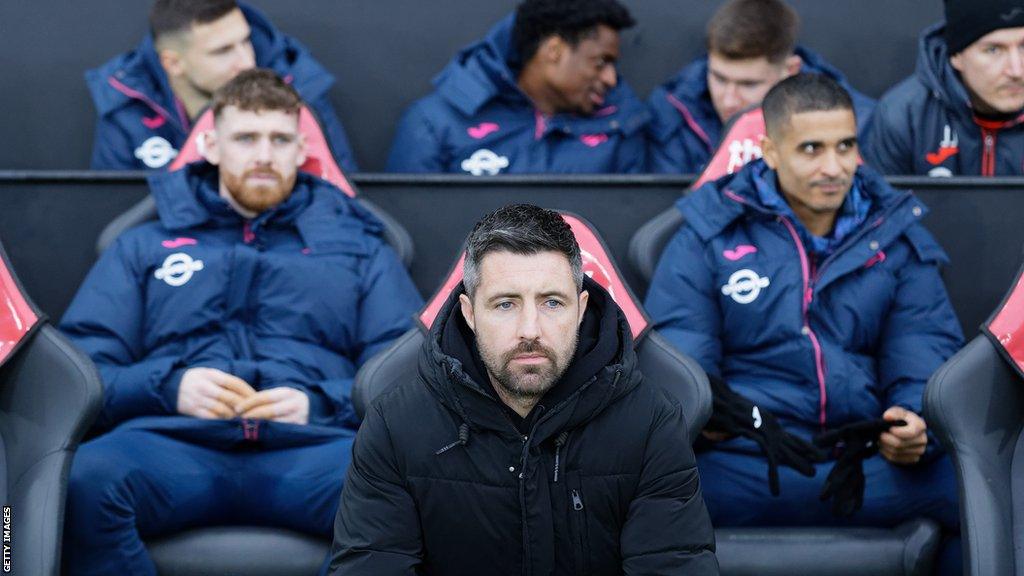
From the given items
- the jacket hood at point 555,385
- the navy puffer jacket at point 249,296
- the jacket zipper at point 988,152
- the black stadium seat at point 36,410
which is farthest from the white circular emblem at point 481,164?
the jacket hood at point 555,385

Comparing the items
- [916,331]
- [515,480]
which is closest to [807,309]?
[916,331]

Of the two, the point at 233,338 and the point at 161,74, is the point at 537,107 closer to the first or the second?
the point at 161,74

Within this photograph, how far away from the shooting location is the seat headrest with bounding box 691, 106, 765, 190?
4156mm

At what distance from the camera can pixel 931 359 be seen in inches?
143

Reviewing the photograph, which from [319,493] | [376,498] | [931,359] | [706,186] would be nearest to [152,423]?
[319,493]

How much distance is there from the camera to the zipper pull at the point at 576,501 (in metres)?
2.72

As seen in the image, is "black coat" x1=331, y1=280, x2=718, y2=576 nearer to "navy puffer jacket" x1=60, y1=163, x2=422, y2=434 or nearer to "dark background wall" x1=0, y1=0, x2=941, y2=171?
"navy puffer jacket" x1=60, y1=163, x2=422, y2=434

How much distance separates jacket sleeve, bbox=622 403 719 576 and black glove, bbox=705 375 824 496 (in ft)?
2.24

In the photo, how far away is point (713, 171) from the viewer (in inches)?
164

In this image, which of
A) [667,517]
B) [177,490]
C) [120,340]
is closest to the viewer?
[667,517]

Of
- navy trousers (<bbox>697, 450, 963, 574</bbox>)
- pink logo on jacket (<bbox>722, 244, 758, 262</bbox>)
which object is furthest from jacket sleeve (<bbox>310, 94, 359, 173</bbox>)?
navy trousers (<bbox>697, 450, 963, 574</bbox>)

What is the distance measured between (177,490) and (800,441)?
1330 mm

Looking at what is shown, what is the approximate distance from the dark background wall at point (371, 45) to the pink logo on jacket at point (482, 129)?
23.4 inches

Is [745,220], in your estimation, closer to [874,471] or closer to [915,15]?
[874,471]
